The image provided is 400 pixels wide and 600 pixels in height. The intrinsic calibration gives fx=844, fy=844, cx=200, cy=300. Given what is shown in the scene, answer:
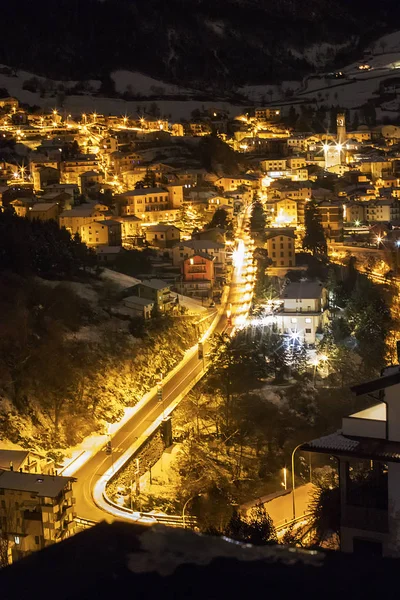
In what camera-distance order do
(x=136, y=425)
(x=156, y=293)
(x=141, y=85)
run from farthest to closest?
(x=141, y=85), (x=156, y=293), (x=136, y=425)

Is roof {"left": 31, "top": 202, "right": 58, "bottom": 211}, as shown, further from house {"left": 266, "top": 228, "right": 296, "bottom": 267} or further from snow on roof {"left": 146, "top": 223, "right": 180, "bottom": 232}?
house {"left": 266, "top": 228, "right": 296, "bottom": 267}

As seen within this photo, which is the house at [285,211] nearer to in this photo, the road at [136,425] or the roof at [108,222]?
the roof at [108,222]

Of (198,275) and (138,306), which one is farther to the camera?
(198,275)

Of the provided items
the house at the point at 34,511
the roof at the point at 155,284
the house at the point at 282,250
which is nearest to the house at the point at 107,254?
the roof at the point at 155,284

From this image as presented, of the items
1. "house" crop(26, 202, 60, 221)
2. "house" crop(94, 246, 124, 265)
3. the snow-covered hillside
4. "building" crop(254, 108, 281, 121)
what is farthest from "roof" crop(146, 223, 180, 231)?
"building" crop(254, 108, 281, 121)

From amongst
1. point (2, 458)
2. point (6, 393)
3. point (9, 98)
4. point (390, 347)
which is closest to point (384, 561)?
point (2, 458)

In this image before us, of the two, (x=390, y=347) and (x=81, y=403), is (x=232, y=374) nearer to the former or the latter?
(x=81, y=403)

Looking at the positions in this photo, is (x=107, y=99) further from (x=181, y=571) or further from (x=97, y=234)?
(x=181, y=571)

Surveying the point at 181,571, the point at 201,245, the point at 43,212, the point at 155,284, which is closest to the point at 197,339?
the point at 155,284
